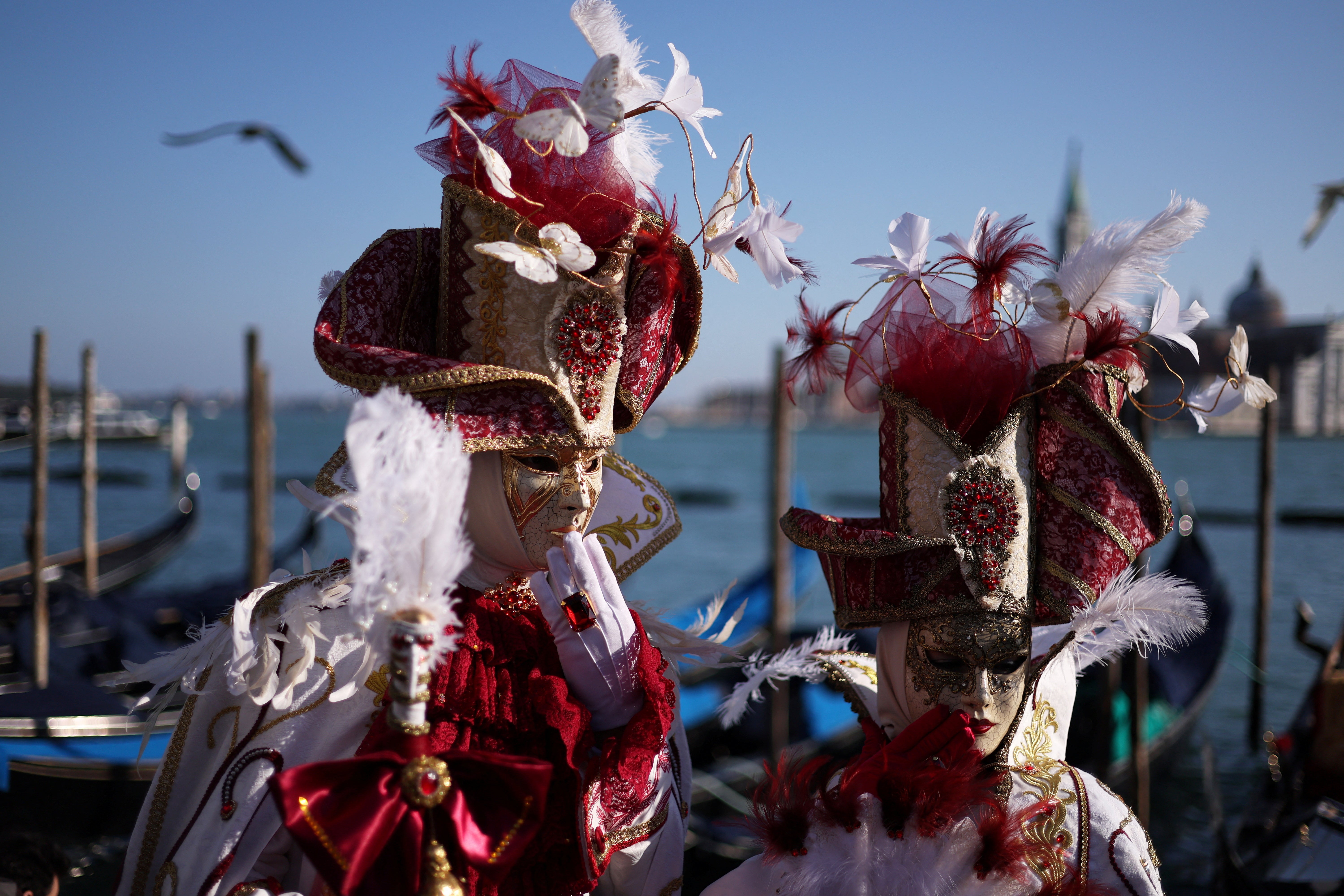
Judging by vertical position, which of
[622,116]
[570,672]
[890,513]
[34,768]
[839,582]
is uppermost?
[622,116]

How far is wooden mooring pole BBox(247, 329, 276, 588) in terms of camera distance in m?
9.61

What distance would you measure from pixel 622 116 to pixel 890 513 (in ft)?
3.01

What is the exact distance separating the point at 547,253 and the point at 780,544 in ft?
22.8

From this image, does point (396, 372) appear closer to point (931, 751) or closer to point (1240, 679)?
point (931, 751)

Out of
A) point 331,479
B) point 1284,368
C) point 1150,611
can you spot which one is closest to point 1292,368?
point 1284,368

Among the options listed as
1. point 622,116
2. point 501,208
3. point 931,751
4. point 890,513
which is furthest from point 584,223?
point 931,751

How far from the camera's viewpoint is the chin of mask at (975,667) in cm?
182

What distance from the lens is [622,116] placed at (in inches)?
60.0

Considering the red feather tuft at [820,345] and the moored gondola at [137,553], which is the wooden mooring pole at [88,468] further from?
the red feather tuft at [820,345]

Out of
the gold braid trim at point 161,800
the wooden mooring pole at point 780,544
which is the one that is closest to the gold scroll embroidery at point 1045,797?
the gold braid trim at point 161,800

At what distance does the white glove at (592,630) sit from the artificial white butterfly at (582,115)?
692mm

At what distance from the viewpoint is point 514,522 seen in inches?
72.8

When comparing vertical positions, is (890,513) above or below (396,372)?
below

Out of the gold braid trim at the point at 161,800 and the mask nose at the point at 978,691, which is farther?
the mask nose at the point at 978,691
